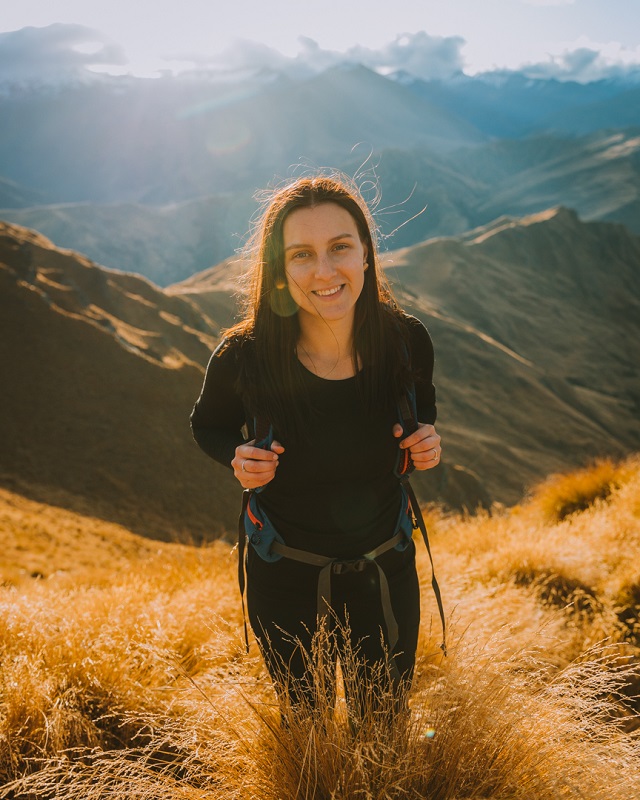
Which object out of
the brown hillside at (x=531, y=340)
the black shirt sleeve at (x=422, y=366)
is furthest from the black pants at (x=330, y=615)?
the brown hillside at (x=531, y=340)

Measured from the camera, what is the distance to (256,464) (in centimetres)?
172

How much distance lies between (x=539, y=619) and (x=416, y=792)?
2.23 m

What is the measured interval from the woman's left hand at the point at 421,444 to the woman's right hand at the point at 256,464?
39cm

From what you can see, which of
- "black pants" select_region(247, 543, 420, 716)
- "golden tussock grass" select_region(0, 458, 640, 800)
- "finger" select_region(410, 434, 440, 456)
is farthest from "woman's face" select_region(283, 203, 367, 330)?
"golden tussock grass" select_region(0, 458, 640, 800)

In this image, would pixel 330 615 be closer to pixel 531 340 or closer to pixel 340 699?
pixel 340 699

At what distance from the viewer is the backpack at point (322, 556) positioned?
69.9 inches

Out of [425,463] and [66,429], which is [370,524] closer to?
[425,463]

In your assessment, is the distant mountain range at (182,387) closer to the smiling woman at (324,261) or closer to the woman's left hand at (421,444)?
the smiling woman at (324,261)

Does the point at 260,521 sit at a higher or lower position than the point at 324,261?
lower

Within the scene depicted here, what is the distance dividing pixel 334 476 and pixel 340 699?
0.77 m

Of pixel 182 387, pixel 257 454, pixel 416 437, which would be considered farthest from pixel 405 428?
pixel 182 387

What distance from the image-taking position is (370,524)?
184 cm

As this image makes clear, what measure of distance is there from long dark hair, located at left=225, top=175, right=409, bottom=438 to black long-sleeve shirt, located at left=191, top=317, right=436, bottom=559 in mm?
51

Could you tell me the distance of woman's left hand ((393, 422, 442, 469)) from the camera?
1.83 metres
